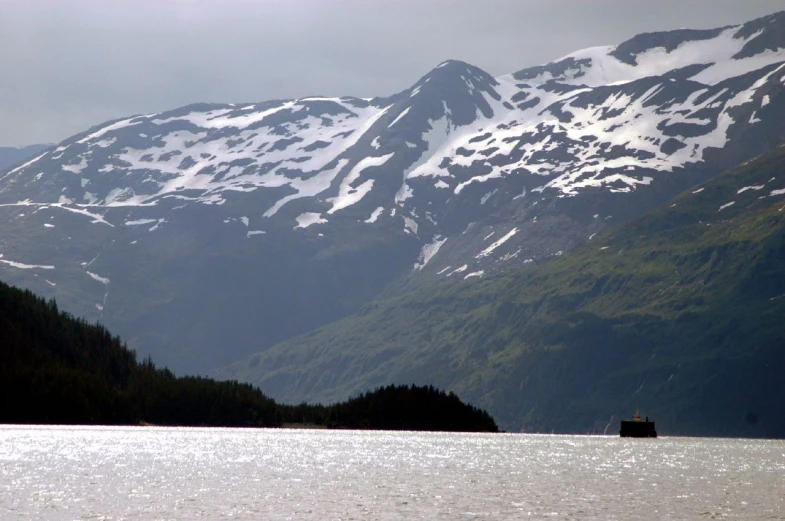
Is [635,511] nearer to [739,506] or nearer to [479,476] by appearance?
[739,506]

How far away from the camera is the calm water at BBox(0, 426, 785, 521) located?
103 metres

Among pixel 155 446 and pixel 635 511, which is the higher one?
pixel 155 446

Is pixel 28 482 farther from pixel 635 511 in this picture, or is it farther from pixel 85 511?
pixel 635 511

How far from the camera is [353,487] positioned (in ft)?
418

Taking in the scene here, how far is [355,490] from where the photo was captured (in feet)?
406

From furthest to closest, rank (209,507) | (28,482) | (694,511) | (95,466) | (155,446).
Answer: (155,446), (95,466), (28,482), (694,511), (209,507)

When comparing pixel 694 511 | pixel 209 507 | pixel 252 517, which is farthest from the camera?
pixel 694 511

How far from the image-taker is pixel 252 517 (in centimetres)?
9700

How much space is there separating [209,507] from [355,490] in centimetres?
2311

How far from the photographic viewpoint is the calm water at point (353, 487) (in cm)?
10331

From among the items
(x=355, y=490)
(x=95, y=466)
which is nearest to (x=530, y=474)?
(x=355, y=490)

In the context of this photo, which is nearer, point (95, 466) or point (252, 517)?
point (252, 517)

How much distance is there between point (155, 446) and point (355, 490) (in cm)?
8300

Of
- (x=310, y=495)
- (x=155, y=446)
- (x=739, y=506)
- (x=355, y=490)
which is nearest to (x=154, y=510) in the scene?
(x=310, y=495)
